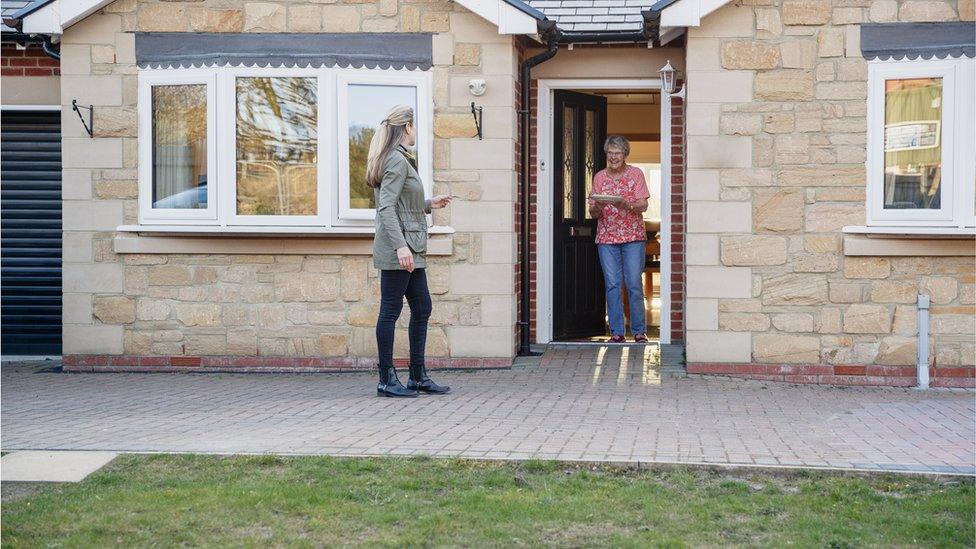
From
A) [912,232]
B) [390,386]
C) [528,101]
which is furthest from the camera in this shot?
[528,101]

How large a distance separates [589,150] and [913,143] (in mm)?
3776

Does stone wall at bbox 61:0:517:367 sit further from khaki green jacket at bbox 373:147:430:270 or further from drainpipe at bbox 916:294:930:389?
drainpipe at bbox 916:294:930:389

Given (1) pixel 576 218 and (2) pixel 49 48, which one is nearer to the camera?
(2) pixel 49 48

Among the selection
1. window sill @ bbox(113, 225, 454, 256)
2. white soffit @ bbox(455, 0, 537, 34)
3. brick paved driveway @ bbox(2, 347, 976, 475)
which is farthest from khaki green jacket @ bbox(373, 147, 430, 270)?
white soffit @ bbox(455, 0, 537, 34)

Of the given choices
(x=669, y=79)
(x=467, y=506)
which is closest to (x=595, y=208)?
(x=669, y=79)

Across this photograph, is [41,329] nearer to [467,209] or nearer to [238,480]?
[467,209]

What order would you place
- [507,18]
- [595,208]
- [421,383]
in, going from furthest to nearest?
[595,208], [507,18], [421,383]

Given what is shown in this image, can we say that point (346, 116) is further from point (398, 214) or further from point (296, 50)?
point (398, 214)

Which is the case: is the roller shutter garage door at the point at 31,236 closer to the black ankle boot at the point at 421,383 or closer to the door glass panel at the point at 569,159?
the black ankle boot at the point at 421,383

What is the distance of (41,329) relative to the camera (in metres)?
11.6

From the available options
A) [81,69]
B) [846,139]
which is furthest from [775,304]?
[81,69]

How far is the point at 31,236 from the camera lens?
38.1 ft

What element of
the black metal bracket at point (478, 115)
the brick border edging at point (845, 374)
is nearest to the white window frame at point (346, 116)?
the black metal bracket at point (478, 115)

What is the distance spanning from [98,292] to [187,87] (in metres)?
1.92
